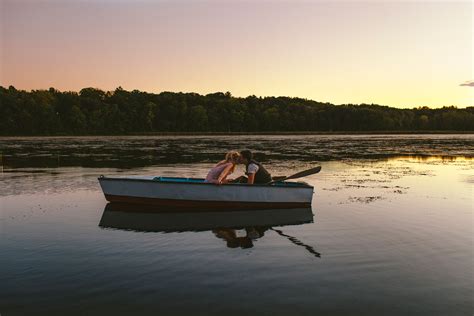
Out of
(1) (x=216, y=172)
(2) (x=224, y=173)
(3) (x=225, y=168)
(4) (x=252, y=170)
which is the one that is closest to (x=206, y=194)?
(1) (x=216, y=172)

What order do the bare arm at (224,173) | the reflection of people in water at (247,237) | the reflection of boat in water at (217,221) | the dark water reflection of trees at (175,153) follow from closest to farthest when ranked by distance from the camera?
the reflection of people in water at (247,237) → the reflection of boat in water at (217,221) → the bare arm at (224,173) → the dark water reflection of trees at (175,153)

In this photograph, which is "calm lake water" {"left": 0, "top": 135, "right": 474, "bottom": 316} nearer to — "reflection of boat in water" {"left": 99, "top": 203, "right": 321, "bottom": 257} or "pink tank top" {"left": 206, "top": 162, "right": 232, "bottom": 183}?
"reflection of boat in water" {"left": 99, "top": 203, "right": 321, "bottom": 257}

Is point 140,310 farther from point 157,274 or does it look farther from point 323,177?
point 323,177

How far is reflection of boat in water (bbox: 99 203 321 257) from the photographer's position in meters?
10.8

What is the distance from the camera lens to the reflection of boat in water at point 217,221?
35.3 ft

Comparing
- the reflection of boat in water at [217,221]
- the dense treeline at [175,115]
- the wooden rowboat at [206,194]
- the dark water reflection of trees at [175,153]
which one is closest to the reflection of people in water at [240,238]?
the reflection of boat in water at [217,221]

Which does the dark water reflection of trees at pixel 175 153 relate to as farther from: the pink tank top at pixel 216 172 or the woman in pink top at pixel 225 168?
the woman in pink top at pixel 225 168

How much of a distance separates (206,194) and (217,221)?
1.44m

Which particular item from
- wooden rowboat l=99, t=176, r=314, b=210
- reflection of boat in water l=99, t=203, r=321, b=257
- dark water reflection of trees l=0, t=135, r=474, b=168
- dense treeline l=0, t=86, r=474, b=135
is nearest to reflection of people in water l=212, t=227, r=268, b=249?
reflection of boat in water l=99, t=203, r=321, b=257

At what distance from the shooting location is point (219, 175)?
13562 mm

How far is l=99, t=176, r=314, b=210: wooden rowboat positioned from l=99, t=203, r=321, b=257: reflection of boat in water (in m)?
0.23

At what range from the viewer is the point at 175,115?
143000mm

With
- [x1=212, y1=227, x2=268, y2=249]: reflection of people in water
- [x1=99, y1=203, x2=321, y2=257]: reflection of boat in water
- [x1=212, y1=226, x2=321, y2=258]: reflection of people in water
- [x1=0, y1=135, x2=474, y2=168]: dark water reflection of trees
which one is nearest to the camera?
[x1=212, y1=226, x2=321, y2=258]: reflection of people in water

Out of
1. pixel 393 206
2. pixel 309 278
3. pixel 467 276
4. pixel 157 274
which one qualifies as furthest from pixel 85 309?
pixel 393 206
